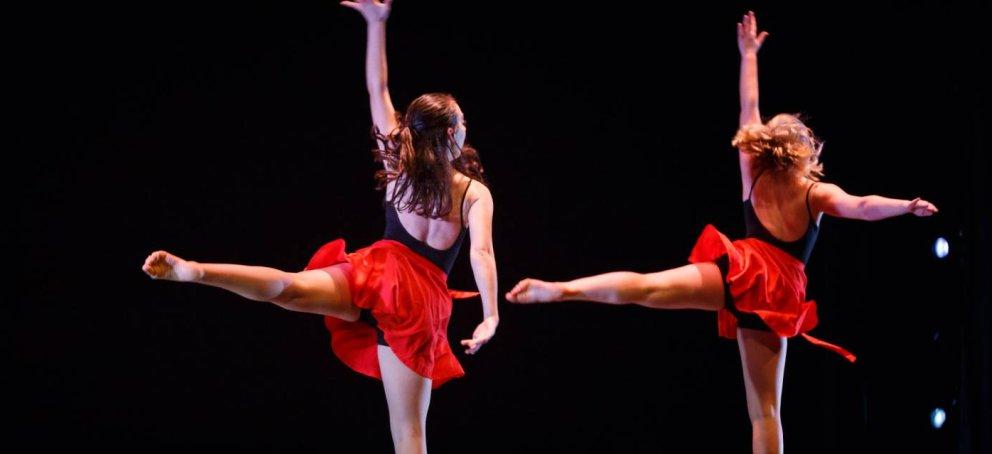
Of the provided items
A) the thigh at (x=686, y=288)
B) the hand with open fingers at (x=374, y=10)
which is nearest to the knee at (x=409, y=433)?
the thigh at (x=686, y=288)

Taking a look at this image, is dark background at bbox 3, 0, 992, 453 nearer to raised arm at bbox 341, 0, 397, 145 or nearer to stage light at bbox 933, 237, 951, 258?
stage light at bbox 933, 237, 951, 258

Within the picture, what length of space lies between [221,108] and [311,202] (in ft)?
1.70

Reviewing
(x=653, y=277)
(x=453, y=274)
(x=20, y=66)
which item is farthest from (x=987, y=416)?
(x=20, y=66)

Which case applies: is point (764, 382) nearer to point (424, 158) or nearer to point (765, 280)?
point (765, 280)

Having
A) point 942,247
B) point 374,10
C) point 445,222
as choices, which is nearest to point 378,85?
point 374,10

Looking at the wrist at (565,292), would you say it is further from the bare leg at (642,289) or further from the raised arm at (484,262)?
the raised arm at (484,262)

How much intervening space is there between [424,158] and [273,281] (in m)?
0.59

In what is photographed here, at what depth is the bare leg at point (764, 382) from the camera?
3.15m

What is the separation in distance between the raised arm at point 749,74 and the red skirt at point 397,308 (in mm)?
1237

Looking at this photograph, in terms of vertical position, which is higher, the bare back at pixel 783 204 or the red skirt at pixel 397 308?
the bare back at pixel 783 204

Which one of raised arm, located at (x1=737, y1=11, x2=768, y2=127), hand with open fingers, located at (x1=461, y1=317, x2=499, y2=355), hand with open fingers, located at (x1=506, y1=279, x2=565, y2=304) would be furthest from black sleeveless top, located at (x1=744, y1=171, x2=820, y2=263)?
hand with open fingers, located at (x1=461, y1=317, x2=499, y2=355)

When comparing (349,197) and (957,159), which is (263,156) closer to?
(349,197)

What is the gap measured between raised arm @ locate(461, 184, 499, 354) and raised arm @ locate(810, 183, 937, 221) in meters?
1.11

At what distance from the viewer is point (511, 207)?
167 inches
